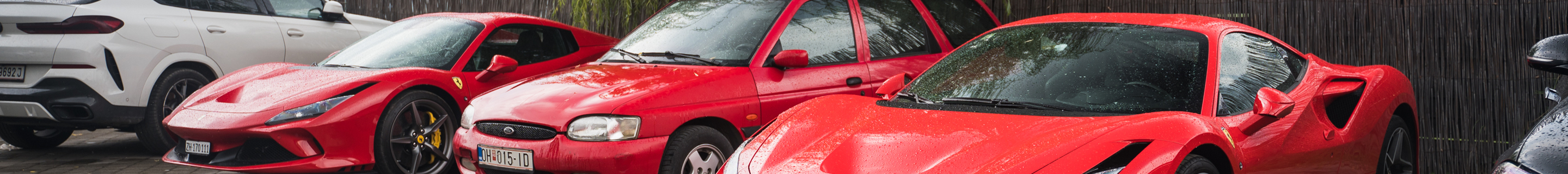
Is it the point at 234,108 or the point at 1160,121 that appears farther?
the point at 234,108

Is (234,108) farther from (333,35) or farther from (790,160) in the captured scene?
(790,160)

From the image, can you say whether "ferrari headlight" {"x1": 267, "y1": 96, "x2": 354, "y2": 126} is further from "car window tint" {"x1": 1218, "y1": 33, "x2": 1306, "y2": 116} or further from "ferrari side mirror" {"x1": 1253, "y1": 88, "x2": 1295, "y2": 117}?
"ferrari side mirror" {"x1": 1253, "y1": 88, "x2": 1295, "y2": 117}

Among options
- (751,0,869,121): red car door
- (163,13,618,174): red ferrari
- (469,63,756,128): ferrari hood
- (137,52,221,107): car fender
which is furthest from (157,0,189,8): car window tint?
(751,0,869,121): red car door

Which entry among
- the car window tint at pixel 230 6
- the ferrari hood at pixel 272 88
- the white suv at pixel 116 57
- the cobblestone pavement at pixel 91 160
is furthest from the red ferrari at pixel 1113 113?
the car window tint at pixel 230 6

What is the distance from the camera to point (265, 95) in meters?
5.35

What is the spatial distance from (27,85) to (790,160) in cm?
525

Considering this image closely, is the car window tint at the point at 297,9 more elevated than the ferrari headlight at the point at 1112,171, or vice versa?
the car window tint at the point at 297,9

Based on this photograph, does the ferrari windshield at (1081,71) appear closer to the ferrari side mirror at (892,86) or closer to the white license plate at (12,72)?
the ferrari side mirror at (892,86)

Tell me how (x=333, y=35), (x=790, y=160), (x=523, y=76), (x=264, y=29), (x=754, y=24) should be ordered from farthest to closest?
1. (x=333, y=35)
2. (x=264, y=29)
3. (x=523, y=76)
4. (x=754, y=24)
5. (x=790, y=160)

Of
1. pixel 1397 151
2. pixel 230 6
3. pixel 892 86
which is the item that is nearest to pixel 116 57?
pixel 230 6

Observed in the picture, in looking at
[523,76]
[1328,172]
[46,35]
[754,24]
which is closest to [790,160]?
[1328,172]

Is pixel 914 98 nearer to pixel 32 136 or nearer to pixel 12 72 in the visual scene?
pixel 12 72

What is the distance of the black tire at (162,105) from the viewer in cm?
661

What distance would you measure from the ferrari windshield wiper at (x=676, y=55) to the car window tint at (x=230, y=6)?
12.0ft
